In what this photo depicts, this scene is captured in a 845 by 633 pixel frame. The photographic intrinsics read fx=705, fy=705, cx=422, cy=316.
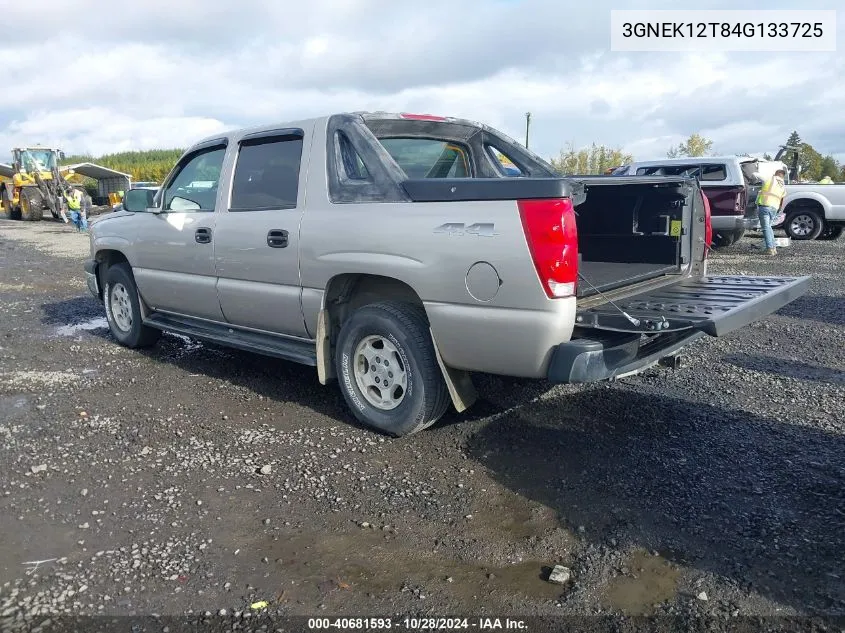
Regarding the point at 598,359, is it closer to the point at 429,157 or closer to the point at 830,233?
the point at 429,157

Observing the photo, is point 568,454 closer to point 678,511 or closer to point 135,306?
point 678,511

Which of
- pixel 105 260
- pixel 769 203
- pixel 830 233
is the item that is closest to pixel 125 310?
pixel 105 260

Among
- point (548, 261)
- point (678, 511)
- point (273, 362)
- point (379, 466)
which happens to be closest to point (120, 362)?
point (273, 362)

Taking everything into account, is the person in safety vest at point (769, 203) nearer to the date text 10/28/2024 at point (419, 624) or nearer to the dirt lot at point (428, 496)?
the dirt lot at point (428, 496)

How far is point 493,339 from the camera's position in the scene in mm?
3686

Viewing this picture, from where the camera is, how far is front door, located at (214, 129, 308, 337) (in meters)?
4.64

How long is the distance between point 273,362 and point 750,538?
163 inches

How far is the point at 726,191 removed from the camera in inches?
524

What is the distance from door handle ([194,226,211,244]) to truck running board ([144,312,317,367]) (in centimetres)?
66

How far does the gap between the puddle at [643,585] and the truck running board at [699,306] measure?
1117mm

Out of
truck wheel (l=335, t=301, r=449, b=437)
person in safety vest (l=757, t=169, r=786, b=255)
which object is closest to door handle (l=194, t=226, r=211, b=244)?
truck wheel (l=335, t=301, r=449, b=437)

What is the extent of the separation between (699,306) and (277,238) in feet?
8.66

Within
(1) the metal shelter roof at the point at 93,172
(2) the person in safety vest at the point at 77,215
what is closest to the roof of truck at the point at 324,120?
(2) the person in safety vest at the point at 77,215

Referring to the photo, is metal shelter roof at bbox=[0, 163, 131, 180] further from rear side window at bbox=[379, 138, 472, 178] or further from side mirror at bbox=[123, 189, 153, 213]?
rear side window at bbox=[379, 138, 472, 178]
